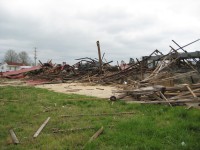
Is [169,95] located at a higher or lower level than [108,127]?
higher

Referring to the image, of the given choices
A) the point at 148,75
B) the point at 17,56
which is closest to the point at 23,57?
the point at 17,56

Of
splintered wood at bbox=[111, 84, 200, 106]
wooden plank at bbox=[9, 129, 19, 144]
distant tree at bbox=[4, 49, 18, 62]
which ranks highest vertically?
distant tree at bbox=[4, 49, 18, 62]

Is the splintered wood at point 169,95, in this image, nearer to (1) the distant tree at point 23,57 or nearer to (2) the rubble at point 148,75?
(2) the rubble at point 148,75

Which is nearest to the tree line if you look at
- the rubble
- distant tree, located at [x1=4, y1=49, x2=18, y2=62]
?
distant tree, located at [x1=4, y1=49, x2=18, y2=62]

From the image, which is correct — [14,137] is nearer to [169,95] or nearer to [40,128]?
[40,128]

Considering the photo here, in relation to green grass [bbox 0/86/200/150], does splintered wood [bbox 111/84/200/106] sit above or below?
above

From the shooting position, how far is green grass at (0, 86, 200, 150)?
543 cm

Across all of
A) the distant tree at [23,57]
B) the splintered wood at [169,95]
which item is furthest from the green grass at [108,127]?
the distant tree at [23,57]

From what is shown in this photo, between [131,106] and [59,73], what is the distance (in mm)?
16518

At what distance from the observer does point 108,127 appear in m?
6.63

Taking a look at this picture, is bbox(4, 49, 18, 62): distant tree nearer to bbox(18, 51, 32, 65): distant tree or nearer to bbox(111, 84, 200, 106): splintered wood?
bbox(18, 51, 32, 65): distant tree

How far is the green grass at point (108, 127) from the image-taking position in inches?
214

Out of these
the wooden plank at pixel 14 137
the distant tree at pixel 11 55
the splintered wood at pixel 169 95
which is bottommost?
the wooden plank at pixel 14 137

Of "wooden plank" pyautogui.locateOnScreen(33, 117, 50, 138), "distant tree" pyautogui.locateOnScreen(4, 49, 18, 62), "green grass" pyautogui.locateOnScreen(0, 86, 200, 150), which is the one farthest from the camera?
"distant tree" pyautogui.locateOnScreen(4, 49, 18, 62)
